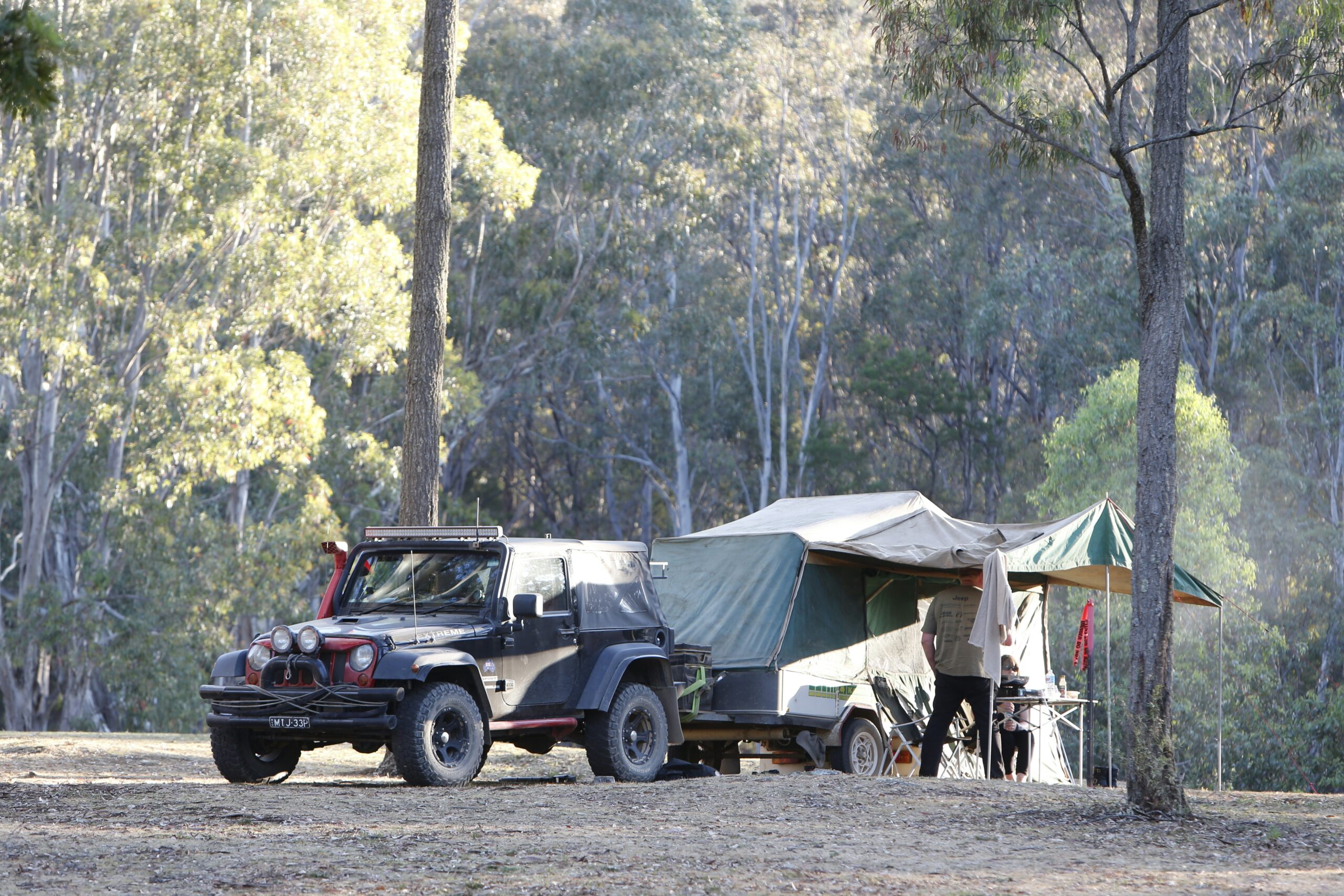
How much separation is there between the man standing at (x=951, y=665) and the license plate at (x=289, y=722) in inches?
198

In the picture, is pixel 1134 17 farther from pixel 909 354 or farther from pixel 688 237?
pixel 909 354

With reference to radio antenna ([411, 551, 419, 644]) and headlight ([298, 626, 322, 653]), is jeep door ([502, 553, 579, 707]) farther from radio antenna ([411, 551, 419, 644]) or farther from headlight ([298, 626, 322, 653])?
headlight ([298, 626, 322, 653])

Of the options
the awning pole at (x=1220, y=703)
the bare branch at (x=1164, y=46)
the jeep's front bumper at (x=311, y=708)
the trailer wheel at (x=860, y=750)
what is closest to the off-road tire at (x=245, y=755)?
the jeep's front bumper at (x=311, y=708)

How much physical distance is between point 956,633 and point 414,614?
439 cm

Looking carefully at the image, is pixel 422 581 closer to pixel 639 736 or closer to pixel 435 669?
pixel 435 669

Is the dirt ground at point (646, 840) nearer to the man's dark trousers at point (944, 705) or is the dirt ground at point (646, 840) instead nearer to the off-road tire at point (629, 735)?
the off-road tire at point (629, 735)

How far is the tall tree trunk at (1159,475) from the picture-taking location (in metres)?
8.69

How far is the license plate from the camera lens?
30.0 ft

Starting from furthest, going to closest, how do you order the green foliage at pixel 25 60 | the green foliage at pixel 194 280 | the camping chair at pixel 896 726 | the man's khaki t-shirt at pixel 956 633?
the green foliage at pixel 194 280, the camping chair at pixel 896 726, the man's khaki t-shirt at pixel 956 633, the green foliage at pixel 25 60

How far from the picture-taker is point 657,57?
33281 millimetres

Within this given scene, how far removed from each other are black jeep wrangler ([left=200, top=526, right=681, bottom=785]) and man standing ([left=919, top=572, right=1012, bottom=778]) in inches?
92.5

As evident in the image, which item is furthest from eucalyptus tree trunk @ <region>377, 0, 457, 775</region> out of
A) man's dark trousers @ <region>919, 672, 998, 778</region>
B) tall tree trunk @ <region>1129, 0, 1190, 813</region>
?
tall tree trunk @ <region>1129, 0, 1190, 813</region>

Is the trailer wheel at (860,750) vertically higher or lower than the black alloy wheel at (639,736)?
lower

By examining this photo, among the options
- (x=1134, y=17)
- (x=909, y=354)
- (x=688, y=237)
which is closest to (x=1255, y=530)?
(x=909, y=354)
